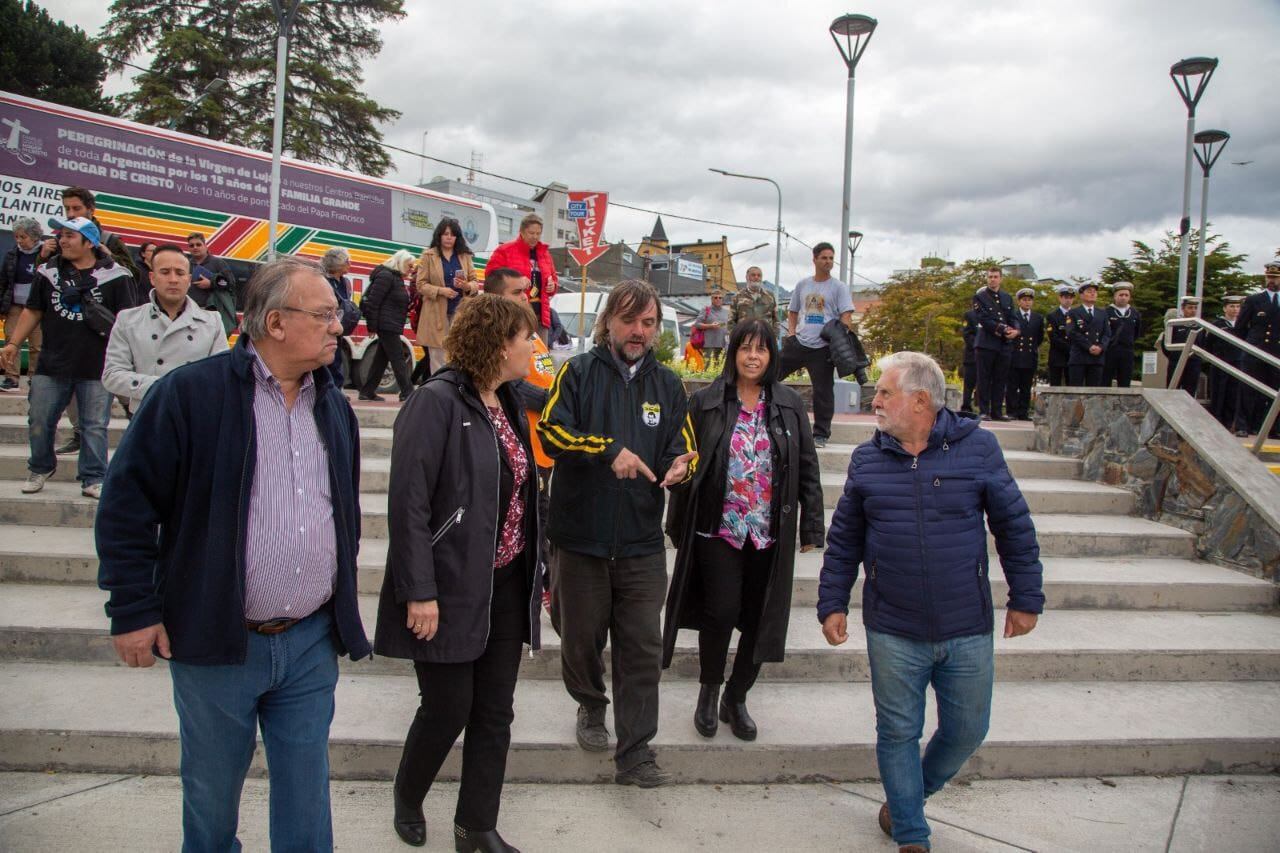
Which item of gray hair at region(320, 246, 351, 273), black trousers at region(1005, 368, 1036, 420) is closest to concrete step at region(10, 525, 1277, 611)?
gray hair at region(320, 246, 351, 273)

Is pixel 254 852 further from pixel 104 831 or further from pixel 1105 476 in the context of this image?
pixel 1105 476

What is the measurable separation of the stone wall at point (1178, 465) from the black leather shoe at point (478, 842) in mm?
5085

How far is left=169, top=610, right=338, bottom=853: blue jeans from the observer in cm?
201

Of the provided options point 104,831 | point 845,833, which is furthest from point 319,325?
point 845,833

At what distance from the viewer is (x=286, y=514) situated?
207 centimetres

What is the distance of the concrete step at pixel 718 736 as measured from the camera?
3.26 meters

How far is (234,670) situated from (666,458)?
69.4 inches

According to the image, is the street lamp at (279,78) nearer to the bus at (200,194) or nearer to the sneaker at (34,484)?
the bus at (200,194)

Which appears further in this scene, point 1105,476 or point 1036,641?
point 1105,476

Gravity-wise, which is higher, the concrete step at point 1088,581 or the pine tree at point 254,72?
the pine tree at point 254,72

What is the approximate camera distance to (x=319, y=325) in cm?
208

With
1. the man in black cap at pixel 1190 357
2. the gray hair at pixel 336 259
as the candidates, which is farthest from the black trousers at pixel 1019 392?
the gray hair at pixel 336 259

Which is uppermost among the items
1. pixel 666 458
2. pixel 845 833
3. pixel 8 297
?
pixel 8 297

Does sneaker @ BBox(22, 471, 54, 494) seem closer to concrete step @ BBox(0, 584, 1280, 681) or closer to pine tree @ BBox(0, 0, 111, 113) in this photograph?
concrete step @ BBox(0, 584, 1280, 681)
